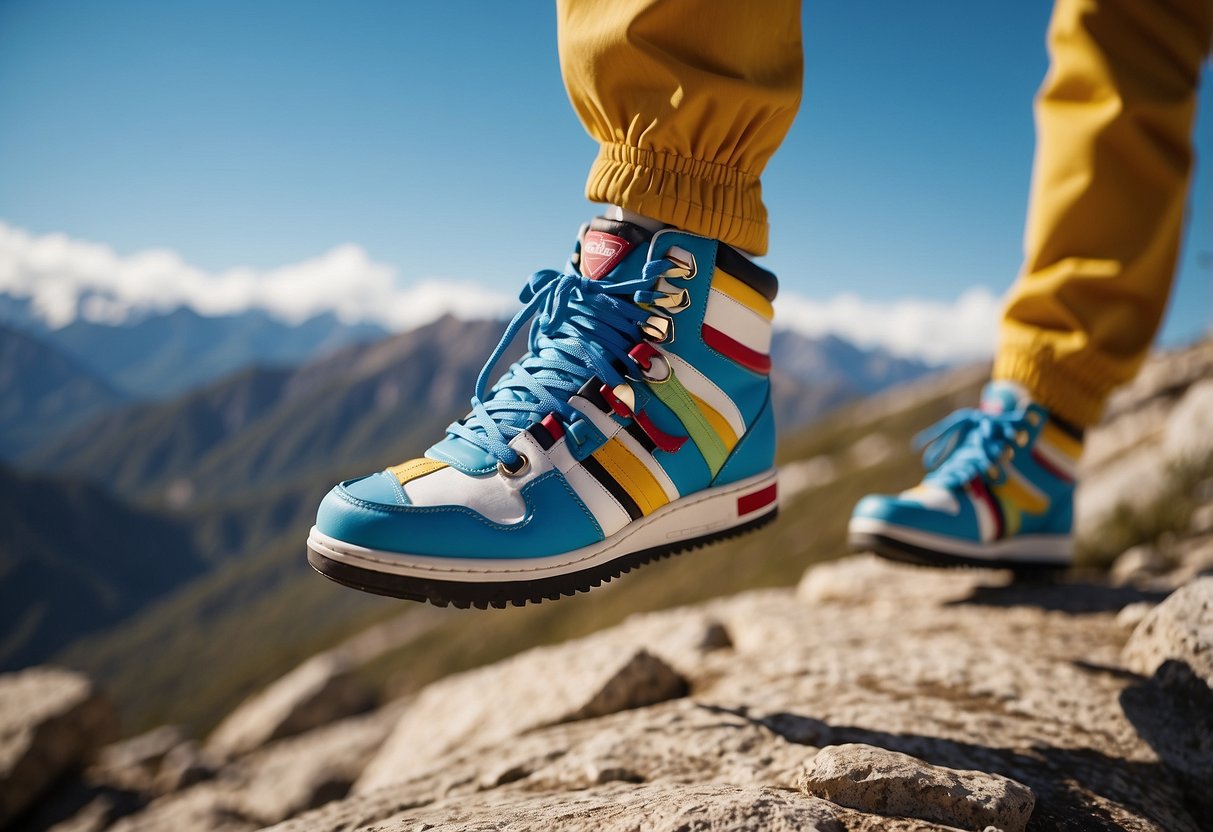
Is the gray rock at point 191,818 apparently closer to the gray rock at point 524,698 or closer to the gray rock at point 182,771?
the gray rock at point 524,698

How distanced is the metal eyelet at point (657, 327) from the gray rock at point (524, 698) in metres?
1.51

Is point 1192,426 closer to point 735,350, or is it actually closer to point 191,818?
point 735,350

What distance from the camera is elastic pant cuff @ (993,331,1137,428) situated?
124 inches

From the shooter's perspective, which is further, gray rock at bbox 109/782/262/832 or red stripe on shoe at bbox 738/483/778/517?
gray rock at bbox 109/782/262/832

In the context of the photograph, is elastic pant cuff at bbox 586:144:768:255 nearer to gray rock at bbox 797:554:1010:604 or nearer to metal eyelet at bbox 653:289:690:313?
metal eyelet at bbox 653:289:690:313

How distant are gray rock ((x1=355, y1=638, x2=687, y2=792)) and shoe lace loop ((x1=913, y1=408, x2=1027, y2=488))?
4.89ft

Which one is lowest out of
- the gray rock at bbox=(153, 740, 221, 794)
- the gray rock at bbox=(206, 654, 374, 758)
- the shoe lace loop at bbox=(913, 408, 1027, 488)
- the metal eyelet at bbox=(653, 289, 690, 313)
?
the gray rock at bbox=(206, 654, 374, 758)

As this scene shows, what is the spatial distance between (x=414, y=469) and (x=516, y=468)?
11.1 inches

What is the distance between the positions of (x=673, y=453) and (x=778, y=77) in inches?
44.3

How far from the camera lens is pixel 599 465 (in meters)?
2.20

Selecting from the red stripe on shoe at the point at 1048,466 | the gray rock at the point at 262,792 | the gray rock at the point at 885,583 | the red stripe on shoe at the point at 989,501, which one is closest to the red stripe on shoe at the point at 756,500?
the red stripe on shoe at the point at 989,501

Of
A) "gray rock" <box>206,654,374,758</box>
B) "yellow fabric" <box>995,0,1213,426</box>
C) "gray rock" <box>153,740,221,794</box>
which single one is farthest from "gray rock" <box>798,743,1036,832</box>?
"gray rock" <box>206,654,374,758</box>

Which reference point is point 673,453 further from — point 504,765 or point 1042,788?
point 1042,788

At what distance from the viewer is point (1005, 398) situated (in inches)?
131
